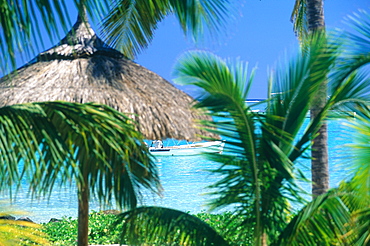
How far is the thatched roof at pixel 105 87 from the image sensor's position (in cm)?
457

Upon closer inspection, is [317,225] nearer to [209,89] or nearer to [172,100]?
[209,89]

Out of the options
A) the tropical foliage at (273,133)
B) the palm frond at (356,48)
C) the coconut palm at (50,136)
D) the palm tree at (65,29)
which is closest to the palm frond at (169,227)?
the tropical foliage at (273,133)

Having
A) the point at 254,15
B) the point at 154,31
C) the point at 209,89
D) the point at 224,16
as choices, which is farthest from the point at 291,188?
the point at 254,15

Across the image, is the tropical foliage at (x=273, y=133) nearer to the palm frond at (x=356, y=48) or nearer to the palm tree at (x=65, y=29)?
the palm frond at (x=356, y=48)

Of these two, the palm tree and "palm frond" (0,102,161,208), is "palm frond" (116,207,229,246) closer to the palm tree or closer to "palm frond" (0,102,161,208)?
the palm tree

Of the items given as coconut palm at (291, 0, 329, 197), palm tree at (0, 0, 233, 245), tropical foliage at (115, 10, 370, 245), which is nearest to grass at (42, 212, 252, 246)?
coconut palm at (291, 0, 329, 197)

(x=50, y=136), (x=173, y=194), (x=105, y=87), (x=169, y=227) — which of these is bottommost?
(x=169, y=227)

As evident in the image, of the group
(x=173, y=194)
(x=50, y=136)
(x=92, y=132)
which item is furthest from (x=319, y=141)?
(x=173, y=194)

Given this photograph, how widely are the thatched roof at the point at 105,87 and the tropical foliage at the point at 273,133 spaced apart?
95cm

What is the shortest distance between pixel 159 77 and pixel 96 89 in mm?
997

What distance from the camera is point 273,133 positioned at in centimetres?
364

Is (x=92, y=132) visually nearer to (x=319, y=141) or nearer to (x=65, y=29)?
(x=65, y=29)

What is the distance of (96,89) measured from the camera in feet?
15.3

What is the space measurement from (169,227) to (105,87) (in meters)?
1.68
